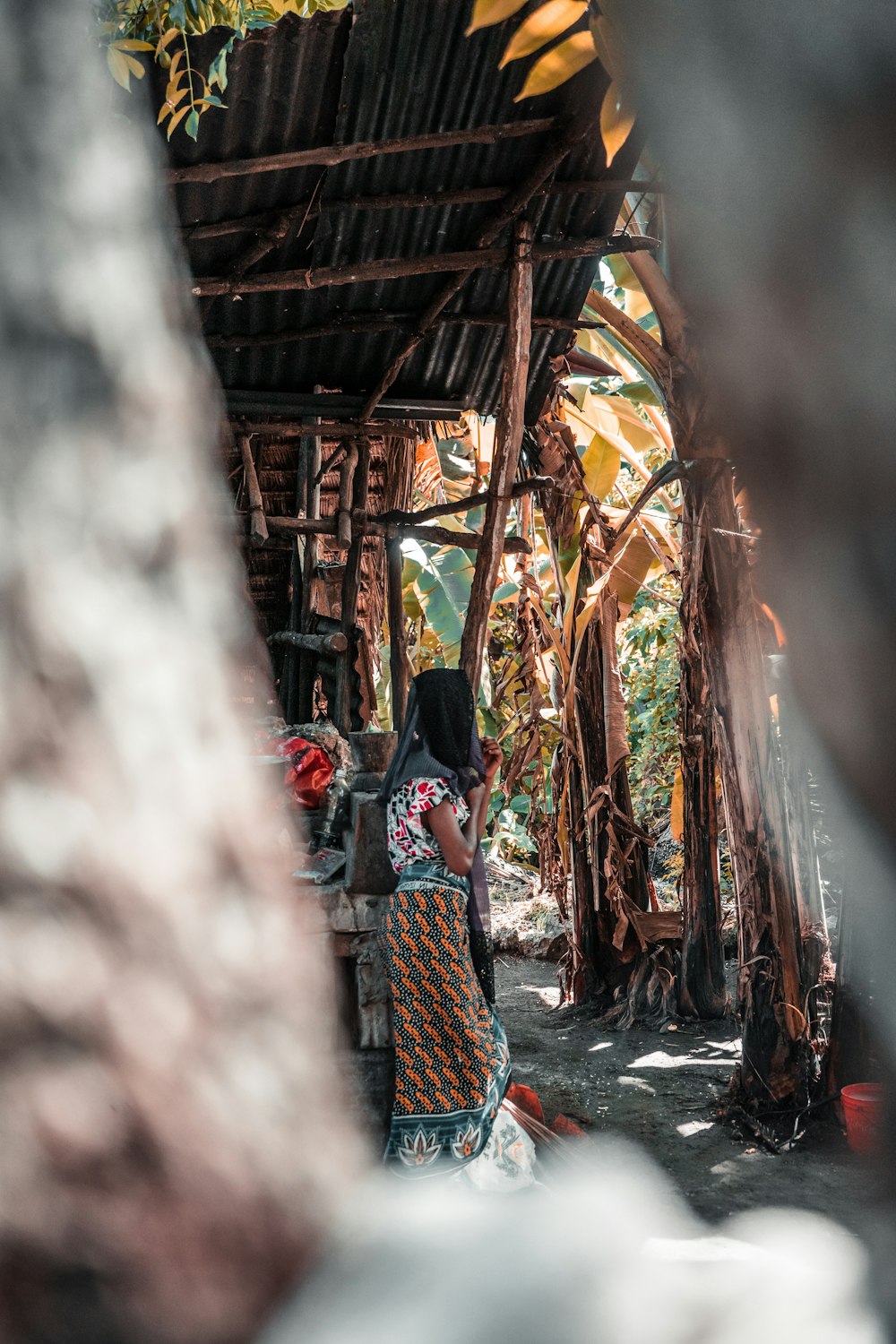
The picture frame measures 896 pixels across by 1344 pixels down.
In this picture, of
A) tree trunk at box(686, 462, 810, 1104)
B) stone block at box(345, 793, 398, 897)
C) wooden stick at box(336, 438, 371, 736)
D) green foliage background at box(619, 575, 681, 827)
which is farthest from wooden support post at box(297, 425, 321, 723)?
green foliage background at box(619, 575, 681, 827)

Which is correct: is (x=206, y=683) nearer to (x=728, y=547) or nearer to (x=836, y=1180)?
(x=836, y=1180)

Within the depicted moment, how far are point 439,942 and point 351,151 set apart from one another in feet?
8.47

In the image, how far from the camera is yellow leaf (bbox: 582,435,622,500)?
19.5 ft

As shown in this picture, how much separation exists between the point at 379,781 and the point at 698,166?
3704mm

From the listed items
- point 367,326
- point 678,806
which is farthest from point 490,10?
point 678,806

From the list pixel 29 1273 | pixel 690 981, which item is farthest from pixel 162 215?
pixel 690 981

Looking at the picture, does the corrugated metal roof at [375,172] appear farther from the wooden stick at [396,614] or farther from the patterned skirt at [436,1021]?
the patterned skirt at [436,1021]

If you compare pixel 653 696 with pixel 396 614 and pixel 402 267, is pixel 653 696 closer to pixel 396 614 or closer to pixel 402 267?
pixel 396 614

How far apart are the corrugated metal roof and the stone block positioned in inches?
82.8

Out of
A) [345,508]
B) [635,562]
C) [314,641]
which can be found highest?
[345,508]

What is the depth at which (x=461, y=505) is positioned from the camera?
16.0 feet

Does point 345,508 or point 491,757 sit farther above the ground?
point 345,508

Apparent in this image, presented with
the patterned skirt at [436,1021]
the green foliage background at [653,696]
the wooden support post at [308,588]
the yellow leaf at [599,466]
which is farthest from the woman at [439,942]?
the green foliage background at [653,696]

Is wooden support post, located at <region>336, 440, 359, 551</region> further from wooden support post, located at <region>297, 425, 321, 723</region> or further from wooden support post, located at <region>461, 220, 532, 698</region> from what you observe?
wooden support post, located at <region>461, 220, 532, 698</region>
